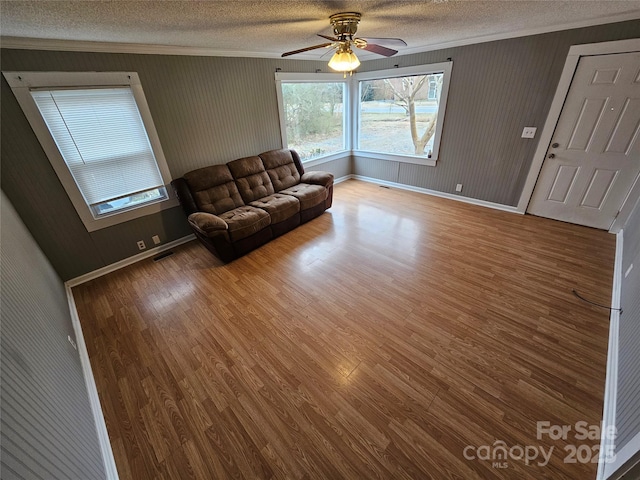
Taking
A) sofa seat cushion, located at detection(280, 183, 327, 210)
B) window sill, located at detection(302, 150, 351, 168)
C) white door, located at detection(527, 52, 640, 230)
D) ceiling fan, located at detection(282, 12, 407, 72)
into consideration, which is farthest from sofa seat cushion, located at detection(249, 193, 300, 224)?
white door, located at detection(527, 52, 640, 230)

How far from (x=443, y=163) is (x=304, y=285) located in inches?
131

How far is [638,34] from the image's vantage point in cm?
254

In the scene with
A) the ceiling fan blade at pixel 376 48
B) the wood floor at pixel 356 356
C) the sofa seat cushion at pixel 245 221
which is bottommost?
the wood floor at pixel 356 356

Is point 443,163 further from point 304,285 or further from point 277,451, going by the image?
point 277,451

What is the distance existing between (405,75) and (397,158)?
4.41ft

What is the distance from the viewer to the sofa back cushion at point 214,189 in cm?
329

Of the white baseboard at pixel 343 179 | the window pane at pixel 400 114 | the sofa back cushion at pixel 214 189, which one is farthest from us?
the white baseboard at pixel 343 179

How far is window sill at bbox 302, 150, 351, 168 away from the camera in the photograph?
4934mm

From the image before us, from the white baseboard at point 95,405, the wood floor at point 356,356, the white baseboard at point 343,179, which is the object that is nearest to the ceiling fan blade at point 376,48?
the wood floor at point 356,356

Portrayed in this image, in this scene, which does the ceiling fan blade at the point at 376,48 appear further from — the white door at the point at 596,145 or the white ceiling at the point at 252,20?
the white door at the point at 596,145

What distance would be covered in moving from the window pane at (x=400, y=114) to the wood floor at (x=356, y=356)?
7.30ft

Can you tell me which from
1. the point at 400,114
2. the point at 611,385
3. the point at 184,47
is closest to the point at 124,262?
the point at 184,47

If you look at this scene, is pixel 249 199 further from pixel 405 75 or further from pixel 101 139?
pixel 405 75

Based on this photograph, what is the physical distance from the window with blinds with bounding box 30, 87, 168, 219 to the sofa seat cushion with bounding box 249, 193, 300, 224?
1.28 m
